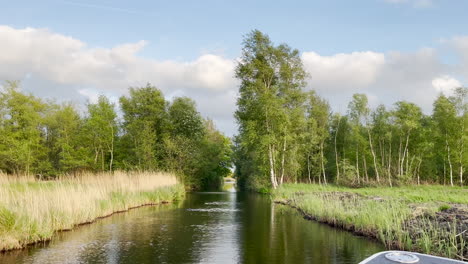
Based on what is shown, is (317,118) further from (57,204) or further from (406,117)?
(57,204)

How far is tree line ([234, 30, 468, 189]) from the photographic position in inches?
1255

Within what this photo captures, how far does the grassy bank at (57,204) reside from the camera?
10328 mm

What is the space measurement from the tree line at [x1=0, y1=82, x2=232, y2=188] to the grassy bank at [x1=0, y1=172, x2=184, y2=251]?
19140mm

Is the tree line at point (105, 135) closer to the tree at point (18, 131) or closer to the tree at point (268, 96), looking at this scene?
the tree at point (18, 131)

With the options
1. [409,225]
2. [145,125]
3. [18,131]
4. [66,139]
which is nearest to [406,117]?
[145,125]

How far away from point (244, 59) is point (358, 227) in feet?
76.7

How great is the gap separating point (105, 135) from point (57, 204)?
1344 inches

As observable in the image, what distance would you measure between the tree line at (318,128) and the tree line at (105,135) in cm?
916

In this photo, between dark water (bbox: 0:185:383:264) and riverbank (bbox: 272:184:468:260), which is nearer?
riverbank (bbox: 272:184:468:260)

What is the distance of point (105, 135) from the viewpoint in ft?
150

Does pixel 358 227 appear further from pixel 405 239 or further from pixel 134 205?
pixel 134 205

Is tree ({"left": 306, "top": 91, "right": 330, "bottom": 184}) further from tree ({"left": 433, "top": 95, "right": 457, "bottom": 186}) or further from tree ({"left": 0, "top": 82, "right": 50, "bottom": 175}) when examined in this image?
tree ({"left": 0, "top": 82, "right": 50, "bottom": 175})

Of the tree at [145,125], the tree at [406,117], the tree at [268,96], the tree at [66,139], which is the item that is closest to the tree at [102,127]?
the tree at [66,139]

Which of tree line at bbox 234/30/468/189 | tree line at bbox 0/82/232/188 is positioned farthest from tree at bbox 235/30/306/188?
tree line at bbox 0/82/232/188
